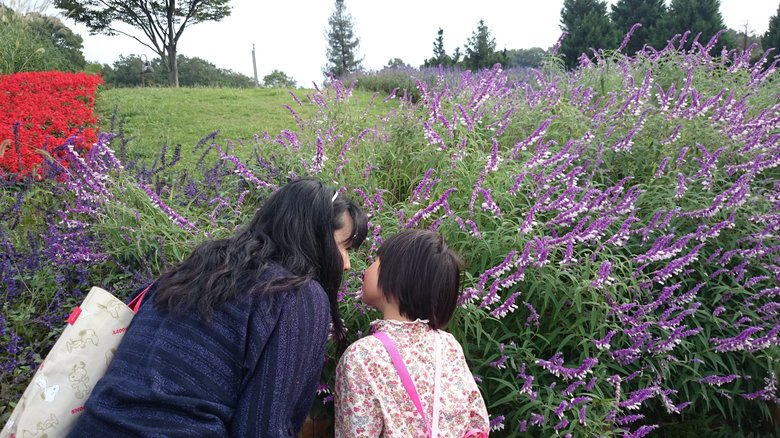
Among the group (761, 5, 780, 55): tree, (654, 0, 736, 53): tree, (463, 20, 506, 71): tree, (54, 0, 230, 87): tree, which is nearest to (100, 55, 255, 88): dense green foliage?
(54, 0, 230, 87): tree

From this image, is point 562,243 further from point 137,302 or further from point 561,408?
point 137,302

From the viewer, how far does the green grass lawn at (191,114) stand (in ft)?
29.4

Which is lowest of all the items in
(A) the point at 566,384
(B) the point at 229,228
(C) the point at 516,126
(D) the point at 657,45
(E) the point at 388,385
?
(A) the point at 566,384

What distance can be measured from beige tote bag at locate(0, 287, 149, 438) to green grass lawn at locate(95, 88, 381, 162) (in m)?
5.41

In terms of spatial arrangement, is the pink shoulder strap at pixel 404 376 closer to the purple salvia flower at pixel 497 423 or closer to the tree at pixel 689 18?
the purple salvia flower at pixel 497 423

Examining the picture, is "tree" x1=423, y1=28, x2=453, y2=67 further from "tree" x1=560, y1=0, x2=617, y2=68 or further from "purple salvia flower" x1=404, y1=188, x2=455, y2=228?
"purple salvia flower" x1=404, y1=188, x2=455, y2=228

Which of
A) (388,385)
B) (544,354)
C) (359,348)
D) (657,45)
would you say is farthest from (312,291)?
(657,45)

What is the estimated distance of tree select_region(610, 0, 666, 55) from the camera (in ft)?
70.4

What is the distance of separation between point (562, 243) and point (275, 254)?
1.25 m

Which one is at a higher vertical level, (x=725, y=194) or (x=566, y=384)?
(x=725, y=194)

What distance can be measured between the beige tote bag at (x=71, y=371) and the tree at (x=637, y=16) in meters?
21.8

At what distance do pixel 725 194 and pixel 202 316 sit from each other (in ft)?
8.58

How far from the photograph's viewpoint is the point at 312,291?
2014 mm

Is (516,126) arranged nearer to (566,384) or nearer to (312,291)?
(566,384)
